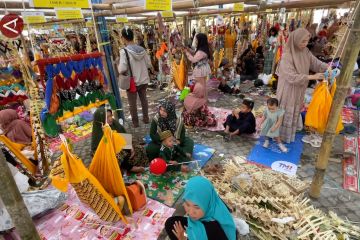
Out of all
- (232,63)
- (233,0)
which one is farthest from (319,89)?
(232,63)

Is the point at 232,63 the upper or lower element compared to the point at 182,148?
upper

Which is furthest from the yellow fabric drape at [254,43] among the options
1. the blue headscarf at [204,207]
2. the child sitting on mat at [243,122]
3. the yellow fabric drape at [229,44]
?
the blue headscarf at [204,207]

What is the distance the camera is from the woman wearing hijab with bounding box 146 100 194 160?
3.30 metres

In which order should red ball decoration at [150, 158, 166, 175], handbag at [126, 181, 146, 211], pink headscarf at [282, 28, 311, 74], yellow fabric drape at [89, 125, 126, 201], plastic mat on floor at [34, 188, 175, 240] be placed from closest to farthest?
yellow fabric drape at [89, 125, 126, 201] < plastic mat on floor at [34, 188, 175, 240] < handbag at [126, 181, 146, 211] < red ball decoration at [150, 158, 166, 175] < pink headscarf at [282, 28, 311, 74]

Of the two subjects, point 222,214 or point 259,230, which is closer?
point 222,214

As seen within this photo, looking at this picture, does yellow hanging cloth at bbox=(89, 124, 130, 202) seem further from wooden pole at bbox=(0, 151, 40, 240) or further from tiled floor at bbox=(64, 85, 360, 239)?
wooden pole at bbox=(0, 151, 40, 240)

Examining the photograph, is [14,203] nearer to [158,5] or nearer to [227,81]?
[158,5]

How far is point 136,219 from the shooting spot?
244cm

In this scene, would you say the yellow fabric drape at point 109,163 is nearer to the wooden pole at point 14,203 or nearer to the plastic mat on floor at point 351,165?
the wooden pole at point 14,203

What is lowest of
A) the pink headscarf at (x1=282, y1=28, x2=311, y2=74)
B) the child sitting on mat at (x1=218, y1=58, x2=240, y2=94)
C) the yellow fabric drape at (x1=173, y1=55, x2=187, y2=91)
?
the child sitting on mat at (x1=218, y1=58, x2=240, y2=94)

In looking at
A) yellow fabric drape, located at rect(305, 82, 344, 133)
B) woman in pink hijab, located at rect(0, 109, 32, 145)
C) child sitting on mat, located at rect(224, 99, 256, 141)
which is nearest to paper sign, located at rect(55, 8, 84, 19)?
woman in pink hijab, located at rect(0, 109, 32, 145)

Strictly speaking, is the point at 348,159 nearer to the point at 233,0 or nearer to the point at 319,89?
the point at 319,89

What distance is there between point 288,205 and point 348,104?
3967mm

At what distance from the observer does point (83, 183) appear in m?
2.03
